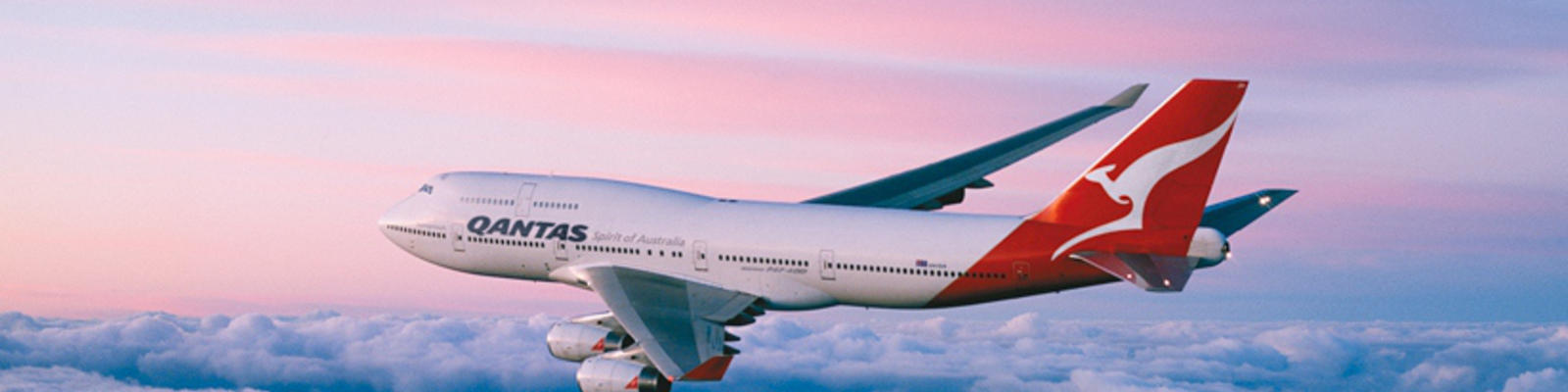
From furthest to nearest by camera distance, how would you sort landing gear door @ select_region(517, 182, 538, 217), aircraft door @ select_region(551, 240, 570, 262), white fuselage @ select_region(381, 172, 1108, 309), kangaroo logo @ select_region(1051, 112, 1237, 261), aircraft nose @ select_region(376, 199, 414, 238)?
aircraft nose @ select_region(376, 199, 414, 238), landing gear door @ select_region(517, 182, 538, 217), aircraft door @ select_region(551, 240, 570, 262), white fuselage @ select_region(381, 172, 1108, 309), kangaroo logo @ select_region(1051, 112, 1237, 261)

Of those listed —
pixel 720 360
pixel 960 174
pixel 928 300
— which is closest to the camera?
pixel 720 360

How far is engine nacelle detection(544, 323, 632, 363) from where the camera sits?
64938mm

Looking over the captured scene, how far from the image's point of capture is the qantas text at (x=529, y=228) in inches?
2726

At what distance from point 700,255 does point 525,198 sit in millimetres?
7705

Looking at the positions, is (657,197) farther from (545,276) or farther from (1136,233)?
(1136,233)

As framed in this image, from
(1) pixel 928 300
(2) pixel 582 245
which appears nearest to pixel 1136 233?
(1) pixel 928 300

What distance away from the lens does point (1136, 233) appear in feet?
204

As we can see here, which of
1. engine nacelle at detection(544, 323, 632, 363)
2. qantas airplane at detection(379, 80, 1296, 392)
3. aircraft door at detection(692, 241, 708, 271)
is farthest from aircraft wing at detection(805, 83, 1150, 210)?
engine nacelle at detection(544, 323, 632, 363)

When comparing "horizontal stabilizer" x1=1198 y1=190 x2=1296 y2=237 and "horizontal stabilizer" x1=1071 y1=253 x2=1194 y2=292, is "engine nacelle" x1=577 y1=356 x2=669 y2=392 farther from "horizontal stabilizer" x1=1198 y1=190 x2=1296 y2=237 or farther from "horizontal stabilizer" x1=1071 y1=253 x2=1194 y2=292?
"horizontal stabilizer" x1=1198 y1=190 x2=1296 y2=237

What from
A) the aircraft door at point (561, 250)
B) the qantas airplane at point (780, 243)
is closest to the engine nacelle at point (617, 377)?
the qantas airplane at point (780, 243)

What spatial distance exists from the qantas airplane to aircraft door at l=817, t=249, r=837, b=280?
6 centimetres

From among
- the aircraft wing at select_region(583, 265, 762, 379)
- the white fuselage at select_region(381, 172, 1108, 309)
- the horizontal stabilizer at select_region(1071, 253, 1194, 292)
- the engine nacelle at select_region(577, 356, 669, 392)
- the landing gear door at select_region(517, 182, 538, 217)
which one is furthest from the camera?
the landing gear door at select_region(517, 182, 538, 217)

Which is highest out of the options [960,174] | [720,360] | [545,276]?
[960,174]

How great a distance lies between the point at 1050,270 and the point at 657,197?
1436 cm
